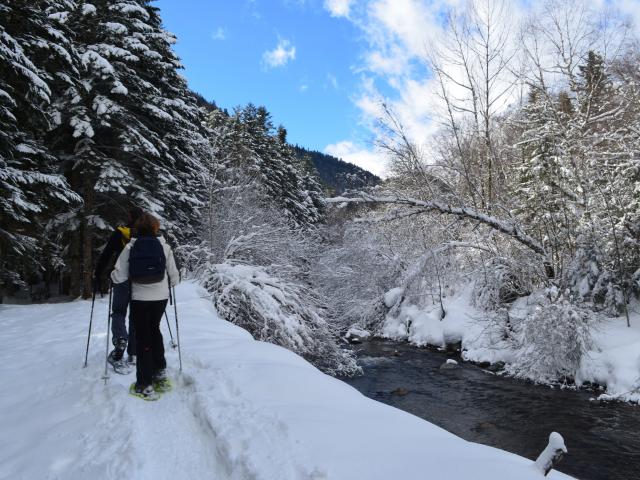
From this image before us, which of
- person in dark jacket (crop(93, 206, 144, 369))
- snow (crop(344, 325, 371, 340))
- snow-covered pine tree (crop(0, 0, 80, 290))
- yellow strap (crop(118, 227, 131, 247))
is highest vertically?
snow-covered pine tree (crop(0, 0, 80, 290))

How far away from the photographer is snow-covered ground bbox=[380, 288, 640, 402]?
30.3ft

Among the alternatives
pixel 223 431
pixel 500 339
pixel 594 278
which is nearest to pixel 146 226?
pixel 223 431

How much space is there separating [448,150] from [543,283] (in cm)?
491

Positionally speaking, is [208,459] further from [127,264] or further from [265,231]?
[265,231]

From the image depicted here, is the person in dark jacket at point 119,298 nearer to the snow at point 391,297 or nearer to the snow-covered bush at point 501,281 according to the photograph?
the snow-covered bush at point 501,281

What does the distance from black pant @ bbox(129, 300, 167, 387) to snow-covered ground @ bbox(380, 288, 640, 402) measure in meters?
9.33

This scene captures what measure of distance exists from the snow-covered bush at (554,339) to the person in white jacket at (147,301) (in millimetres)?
9734

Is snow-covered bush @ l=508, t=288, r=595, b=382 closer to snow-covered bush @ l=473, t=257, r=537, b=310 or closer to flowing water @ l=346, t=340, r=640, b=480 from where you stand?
flowing water @ l=346, t=340, r=640, b=480

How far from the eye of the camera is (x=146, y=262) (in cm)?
405

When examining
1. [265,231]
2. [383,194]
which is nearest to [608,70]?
[383,194]

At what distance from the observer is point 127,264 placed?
4.22m

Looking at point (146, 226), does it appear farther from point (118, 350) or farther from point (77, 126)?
point (77, 126)

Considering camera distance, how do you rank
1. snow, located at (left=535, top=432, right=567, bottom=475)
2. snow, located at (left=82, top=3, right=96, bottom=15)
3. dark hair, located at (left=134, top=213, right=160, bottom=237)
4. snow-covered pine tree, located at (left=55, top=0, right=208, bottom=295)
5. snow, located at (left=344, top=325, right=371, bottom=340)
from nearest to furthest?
snow, located at (left=535, top=432, right=567, bottom=475)
dark hair, located at (left=134, top=213, right=160, bottom=237)
snow, located at (left=82, top=3, right=96, bottom=15)
snow-covered pine tree, located at (left=55, top=0, right=208, bottom=295)
snow, located at (left=344, top=325, right=371, bottom=340)

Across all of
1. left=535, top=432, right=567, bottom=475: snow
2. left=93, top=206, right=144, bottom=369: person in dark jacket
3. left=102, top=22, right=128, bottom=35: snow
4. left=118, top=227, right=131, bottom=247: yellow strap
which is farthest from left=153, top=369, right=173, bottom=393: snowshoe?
left=102, top=22, right=128, bottom=35: snow
